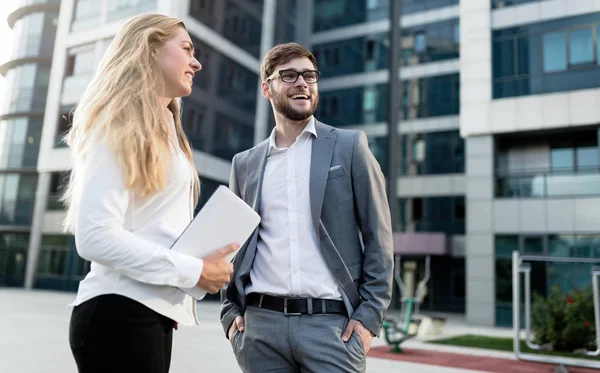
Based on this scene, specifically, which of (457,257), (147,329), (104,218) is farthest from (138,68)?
(457,257)

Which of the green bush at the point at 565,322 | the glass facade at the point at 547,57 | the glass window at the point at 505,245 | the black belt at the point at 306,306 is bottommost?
the green bush at the point at 565,322

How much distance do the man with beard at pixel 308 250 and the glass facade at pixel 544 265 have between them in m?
17.5

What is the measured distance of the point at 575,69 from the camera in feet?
64.1

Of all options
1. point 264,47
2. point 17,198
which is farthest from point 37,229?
point 264,47

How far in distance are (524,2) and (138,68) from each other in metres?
22.0

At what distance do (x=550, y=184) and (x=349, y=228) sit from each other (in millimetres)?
19196

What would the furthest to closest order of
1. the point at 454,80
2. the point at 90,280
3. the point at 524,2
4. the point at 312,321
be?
the point at 454,80
the point at 524,2
the point at 312,321
the point at 90,280

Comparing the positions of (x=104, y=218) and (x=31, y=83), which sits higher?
(x=31, y=83)

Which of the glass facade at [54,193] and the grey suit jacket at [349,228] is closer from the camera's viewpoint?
the grey suit jacket at [349,228]

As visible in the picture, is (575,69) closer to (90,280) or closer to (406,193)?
(406,193)

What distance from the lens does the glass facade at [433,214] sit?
2720 cm

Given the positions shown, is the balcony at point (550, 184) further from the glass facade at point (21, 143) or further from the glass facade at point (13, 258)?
the glass facade at point (21, 143)

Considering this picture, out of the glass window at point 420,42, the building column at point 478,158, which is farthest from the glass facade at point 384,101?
the building column at point 478,158

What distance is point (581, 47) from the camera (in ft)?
64.5
